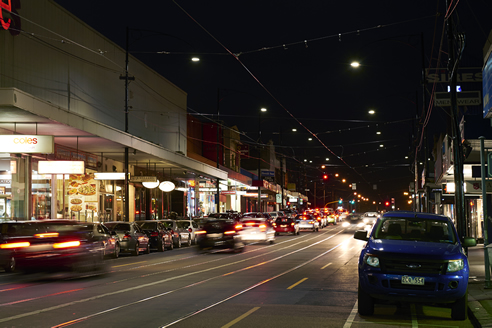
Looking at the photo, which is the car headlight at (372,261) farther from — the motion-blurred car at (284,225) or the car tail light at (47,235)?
the motion-blurred car at (284,225)

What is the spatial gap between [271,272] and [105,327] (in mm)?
9571

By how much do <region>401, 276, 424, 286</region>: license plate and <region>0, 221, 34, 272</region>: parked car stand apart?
11268 mm

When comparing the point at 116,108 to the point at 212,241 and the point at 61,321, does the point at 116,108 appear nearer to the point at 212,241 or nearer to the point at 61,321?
the point at 212,241

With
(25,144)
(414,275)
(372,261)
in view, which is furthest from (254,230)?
(414,275)

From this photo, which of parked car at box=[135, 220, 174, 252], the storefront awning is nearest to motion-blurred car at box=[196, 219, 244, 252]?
parked car at box=[135, 220, 174, 252]

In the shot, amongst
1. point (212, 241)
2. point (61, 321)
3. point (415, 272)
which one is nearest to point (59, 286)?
point (61, 321)

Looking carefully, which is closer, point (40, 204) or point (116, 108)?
point (40, 204)

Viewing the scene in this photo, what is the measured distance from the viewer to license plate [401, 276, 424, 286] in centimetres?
1029

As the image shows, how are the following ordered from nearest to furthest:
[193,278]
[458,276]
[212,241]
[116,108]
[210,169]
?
[458,276] → [193,278] → [212,241] → [116,108] → [210,169]

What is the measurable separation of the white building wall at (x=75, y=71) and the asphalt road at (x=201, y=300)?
1382cm

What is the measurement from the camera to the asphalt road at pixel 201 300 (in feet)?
33.1

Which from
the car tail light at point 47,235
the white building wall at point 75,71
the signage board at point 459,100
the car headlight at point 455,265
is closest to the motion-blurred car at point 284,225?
the white building wall at point 75,71

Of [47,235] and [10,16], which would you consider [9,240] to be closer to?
[47,235]

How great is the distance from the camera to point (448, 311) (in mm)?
11680
